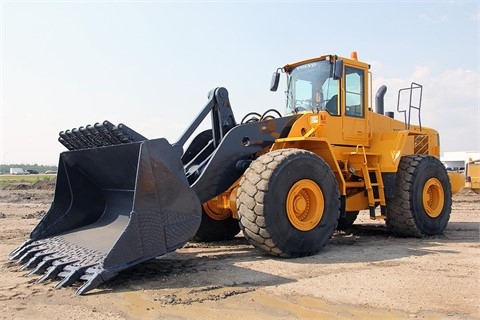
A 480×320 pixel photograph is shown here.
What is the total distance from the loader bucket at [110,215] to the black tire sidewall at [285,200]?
3.46 ft

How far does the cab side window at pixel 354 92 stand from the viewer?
318 inches

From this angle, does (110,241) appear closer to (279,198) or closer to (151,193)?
(151,193)

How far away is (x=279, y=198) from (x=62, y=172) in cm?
307

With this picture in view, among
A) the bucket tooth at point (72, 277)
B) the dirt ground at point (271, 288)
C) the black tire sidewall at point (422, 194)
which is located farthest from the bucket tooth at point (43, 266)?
the black tire sidewall at point (422, 194)

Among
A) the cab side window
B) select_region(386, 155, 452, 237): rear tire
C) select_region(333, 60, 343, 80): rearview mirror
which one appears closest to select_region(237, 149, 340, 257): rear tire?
select_region(333, 60, 343, 80): rearview mirror

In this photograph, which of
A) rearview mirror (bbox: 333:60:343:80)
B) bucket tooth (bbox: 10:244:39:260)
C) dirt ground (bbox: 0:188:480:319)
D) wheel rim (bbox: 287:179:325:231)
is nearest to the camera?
dirt ground (bbox: 0:188:480:319)

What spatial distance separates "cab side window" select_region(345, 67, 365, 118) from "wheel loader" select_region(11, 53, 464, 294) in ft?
0.10

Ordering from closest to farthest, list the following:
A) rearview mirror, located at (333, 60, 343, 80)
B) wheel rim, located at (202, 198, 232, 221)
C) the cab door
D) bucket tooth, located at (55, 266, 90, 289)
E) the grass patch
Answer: bucket tooth, located at (55, 266, 90, 289)
rearview mirror, located at (333, 60, 343, 80)
wheel rim, located at (202, 198, 232, 221)
the cab door
the grass patch

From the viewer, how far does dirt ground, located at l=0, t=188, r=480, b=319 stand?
13.4 feet

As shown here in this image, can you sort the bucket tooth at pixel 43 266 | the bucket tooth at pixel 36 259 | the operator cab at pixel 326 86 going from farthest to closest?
the operator cab at pixel 326 86, the bucket tooth at pixel 36 259, the bucket tooth at pixel 43 266

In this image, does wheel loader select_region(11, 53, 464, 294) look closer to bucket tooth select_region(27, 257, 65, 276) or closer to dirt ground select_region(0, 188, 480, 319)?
bucket tooth select_region(27, 257, 65, 276)

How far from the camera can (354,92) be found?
8.23m

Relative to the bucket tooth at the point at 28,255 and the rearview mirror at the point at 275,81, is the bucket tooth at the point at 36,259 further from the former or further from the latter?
the rearview mirror at the point at 275,81

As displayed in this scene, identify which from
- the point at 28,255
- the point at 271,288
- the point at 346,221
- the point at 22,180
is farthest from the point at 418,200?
the point at 22,180
